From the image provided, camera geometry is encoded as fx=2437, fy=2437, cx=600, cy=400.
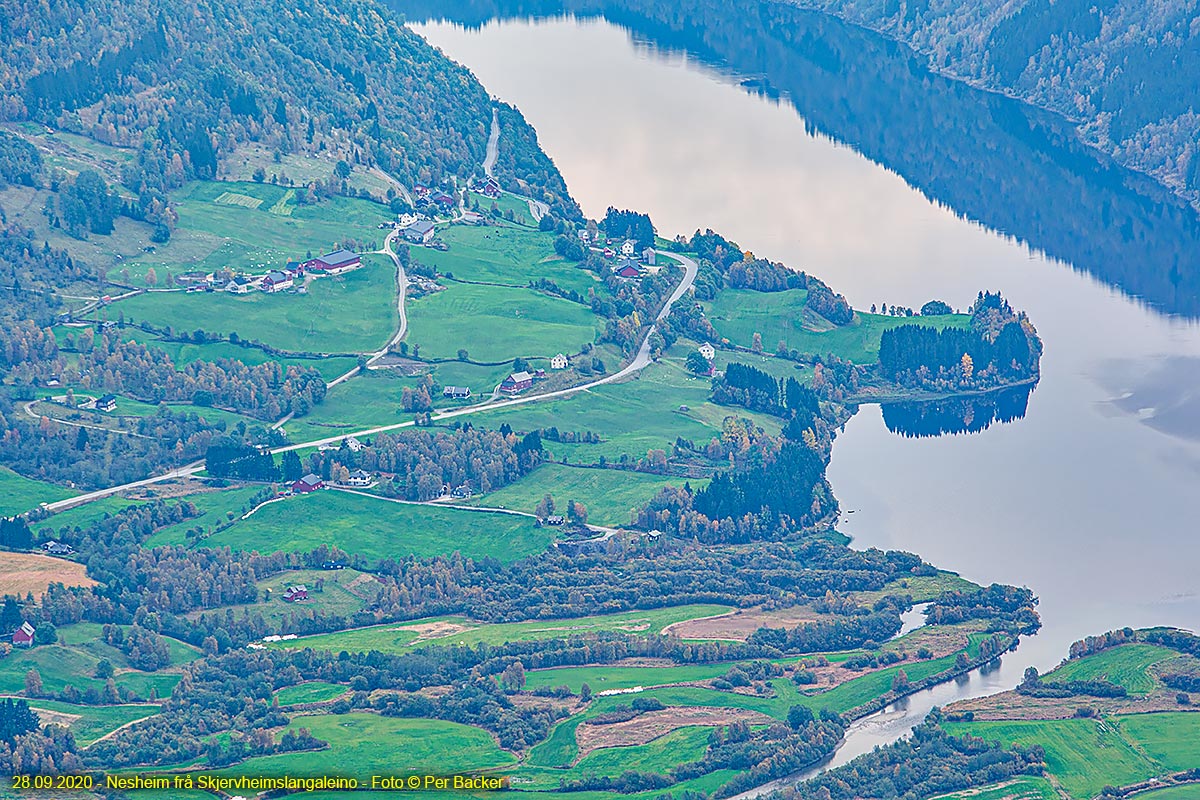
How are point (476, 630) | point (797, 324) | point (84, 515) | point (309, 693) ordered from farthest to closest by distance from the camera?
point (797, 324) → point (84, 515) → point (476, 630) → point (309, 693)

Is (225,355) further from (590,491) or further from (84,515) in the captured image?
(590,491)

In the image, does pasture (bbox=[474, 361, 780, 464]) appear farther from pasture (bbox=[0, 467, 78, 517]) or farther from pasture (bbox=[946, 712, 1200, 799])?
pasture (bbox=[946, 712, 1200, 799])

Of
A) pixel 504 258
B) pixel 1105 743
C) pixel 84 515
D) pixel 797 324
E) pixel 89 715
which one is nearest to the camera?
pixel 1105 743

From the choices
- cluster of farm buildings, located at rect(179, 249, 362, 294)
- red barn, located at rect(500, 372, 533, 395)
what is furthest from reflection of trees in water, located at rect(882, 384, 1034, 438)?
cluster of farm buildings, located at rect(179, 249, 362, 294)

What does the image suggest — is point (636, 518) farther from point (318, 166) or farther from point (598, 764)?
point (318, 166)

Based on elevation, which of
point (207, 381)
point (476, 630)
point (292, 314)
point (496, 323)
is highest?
point (292, 314)

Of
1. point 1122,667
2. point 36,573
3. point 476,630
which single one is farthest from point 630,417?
point 1122,667

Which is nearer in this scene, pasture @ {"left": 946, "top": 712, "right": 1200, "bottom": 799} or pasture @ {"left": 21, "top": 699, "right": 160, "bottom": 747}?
pasture @ {"left": 946, "top": 712, "right": 1200, "bottom": 799}

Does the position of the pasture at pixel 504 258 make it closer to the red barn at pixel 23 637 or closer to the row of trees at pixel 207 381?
the row of trees at pixel 207 381
